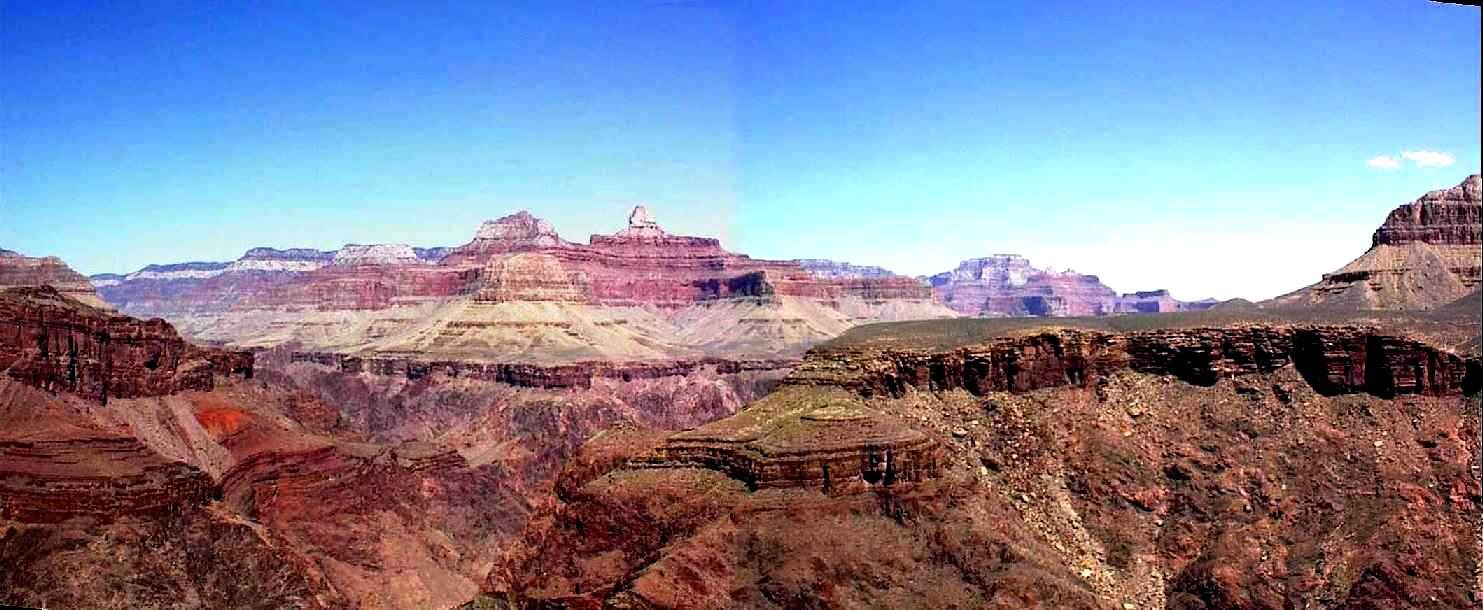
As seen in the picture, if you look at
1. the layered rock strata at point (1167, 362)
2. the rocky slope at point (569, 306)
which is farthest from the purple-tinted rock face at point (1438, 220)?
the rocky slope at point (569, 306)

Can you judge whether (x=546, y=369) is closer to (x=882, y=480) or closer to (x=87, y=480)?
(x=87, y=480)

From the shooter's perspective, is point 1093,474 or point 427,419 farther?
point 427,419

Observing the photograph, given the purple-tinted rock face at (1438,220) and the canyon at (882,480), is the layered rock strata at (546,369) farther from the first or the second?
the purple-tinted rock face at (1438,220)

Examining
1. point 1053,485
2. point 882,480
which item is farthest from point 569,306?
point 882,480

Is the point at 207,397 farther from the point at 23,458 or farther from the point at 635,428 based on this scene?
the point at 635,428

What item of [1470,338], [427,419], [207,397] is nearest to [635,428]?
[1470,338]
